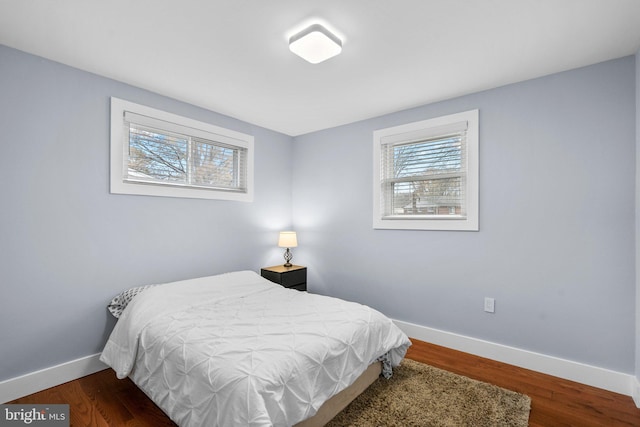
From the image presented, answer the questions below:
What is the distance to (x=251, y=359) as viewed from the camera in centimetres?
154

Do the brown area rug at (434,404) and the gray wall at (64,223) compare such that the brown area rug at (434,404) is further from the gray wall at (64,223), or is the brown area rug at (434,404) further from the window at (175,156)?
the window at (175,156)

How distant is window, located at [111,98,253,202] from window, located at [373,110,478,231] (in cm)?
162

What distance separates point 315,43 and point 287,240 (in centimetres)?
240

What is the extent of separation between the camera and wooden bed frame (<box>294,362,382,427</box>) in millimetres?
1723

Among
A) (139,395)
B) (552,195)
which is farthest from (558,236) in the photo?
(139,395)

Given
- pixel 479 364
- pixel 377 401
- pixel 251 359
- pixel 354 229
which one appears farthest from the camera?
pixel 354 229

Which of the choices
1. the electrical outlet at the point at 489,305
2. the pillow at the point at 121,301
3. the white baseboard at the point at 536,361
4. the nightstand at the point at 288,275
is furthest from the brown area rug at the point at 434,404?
the pillow at the point at 121,301

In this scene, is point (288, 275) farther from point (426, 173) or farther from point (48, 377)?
point (48, 377)

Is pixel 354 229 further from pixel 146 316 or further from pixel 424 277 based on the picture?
pixel 146 316

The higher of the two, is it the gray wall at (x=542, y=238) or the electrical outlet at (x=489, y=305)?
the gray wall at (x=542, y=238)

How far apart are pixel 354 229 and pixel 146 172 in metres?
2.28

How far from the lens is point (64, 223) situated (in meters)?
2.31

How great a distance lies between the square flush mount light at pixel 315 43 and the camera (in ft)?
6.12

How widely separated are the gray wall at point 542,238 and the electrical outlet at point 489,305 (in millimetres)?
38
